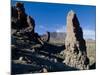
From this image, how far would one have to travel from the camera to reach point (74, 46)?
3123mm

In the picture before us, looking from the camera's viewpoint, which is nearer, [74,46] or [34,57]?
[34,57]


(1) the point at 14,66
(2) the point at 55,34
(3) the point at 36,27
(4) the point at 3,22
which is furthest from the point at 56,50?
(4) the point at 3,22

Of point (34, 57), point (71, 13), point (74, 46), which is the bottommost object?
point (34, 57)

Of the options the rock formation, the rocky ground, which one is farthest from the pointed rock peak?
the rocky ground

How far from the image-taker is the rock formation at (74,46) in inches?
121

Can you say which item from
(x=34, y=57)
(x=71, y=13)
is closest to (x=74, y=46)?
(x=71, y=13)

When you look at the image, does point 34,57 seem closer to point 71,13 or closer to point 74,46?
point 74,46

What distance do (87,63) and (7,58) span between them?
1.11 m

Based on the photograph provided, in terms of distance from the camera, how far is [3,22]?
9.09 ft

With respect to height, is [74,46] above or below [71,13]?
below

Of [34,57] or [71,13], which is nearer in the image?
[34,57]

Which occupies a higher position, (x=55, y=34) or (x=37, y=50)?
(x=55, y=34)

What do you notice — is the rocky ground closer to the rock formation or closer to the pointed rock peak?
the rock formation
